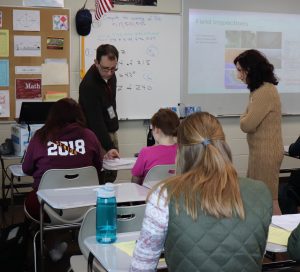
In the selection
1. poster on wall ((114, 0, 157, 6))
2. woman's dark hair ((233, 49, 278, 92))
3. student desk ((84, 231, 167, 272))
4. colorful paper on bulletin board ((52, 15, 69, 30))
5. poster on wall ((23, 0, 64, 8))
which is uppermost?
poster on wall ((114, 0, 157, 6))

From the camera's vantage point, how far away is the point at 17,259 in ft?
10.0

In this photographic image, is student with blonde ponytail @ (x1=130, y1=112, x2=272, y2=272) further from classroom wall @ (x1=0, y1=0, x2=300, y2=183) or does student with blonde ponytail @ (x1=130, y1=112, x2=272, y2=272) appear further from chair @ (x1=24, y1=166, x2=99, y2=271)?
classroom wall @ (x1=0, y1=0, x2=300, y2=183)

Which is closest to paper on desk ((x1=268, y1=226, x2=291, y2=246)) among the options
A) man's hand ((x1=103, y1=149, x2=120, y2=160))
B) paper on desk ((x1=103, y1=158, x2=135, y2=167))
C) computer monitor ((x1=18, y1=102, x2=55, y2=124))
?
paper on desk ((x1=103, y1=158, x2=135, y2=167))

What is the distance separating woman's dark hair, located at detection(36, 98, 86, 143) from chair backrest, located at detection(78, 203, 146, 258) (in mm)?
1085

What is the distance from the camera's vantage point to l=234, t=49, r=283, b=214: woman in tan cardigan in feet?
11.4

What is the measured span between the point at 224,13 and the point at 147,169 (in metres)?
2.97

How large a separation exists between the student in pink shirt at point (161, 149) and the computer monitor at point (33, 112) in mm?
1150

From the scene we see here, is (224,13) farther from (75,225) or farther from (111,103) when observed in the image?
(75,225)

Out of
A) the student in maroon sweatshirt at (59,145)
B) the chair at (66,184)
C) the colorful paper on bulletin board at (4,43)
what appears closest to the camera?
the chair at (66,184)

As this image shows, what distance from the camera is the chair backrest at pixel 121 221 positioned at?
2.11 m

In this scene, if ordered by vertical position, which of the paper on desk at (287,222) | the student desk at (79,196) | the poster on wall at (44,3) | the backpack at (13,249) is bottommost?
the backpack at (13,249)

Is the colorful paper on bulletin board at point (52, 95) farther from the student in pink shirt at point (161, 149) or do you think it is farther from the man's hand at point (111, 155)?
the student in pink shirt at point (161, 149)

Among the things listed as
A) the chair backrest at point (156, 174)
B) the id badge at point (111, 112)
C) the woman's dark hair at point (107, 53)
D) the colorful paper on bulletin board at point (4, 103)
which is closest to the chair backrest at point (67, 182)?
the chair backrest at point (156, 174)

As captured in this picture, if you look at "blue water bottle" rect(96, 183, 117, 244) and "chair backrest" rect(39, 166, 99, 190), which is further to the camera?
"chair backrest" rect(39, 166, 99, 190)
